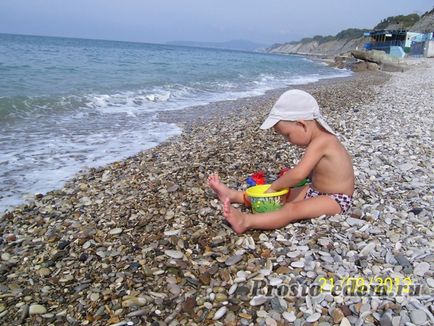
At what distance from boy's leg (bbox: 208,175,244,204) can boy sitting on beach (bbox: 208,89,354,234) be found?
0.47m

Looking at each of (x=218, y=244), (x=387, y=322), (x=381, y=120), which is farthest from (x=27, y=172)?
(x=381, y=120)

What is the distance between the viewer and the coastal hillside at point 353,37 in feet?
268

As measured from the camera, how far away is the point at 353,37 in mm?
136250

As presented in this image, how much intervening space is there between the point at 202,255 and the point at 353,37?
487 ft

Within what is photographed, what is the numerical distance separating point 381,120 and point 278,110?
6.45 m

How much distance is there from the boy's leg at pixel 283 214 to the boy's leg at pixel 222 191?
446 millimetres

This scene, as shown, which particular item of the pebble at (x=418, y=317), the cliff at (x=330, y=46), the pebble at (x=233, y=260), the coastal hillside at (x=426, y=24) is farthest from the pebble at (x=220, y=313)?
the cliff at (x=330, y=46)

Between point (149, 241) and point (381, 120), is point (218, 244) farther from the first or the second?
point (381, 120)

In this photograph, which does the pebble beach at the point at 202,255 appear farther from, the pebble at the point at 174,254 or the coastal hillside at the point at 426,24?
the coastal hillside at the point at 426,24

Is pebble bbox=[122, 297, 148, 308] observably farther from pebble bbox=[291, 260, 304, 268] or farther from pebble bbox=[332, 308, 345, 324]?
pebble bbox=[332, 308, 345, 324]

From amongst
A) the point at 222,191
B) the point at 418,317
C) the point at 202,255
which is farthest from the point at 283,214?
the point at 418,317

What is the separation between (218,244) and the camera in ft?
11.7

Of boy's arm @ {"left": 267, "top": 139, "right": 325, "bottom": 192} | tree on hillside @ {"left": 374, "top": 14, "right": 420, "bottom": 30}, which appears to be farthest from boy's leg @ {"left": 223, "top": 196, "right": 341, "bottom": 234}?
tree on hillside @ {"left": 374, "top": 14, "right": 420, "bottom": 30}

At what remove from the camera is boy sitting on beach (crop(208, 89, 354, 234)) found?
354 centimetres
